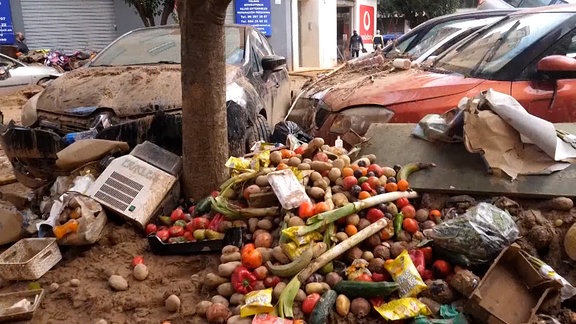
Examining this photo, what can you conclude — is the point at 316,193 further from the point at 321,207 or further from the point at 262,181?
the point at 262,181

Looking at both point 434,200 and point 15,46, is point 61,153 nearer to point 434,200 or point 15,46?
point 434,200

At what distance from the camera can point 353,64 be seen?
7.23 metres

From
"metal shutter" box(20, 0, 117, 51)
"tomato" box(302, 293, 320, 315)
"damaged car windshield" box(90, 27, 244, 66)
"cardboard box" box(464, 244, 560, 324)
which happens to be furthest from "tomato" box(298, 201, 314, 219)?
"metal shutter" box(20, 0, 117, 51)

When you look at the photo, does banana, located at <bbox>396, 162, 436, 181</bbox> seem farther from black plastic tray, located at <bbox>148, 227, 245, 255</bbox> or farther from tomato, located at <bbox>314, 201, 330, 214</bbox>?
black plastic tray, located at <bbox>148, 227, 245, 255</bbox>

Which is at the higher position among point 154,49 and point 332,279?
Answer: point 154,49

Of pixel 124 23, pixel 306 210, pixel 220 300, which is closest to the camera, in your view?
pixel 220 300

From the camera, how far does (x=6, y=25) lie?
599 inches

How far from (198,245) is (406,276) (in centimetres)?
148

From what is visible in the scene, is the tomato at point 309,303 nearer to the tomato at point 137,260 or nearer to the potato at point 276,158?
the tomato at point 137,260

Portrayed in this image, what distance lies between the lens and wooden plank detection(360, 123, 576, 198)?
337 cm

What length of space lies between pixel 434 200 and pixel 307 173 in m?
0.96

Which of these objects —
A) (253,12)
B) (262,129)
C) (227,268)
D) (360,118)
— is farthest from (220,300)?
(253,12)

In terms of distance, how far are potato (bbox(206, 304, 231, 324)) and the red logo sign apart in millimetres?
25358

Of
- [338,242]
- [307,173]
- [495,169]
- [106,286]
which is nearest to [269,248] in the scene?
[338,242]
